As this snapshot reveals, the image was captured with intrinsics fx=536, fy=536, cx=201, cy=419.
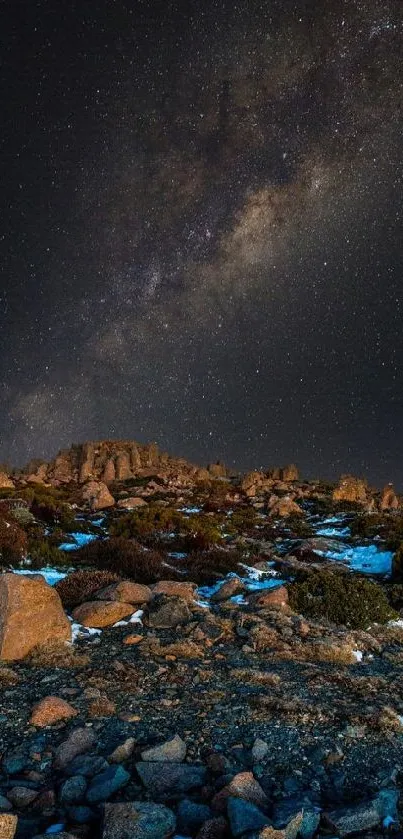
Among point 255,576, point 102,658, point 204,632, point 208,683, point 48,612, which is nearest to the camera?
point 208,683

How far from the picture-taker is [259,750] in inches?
203

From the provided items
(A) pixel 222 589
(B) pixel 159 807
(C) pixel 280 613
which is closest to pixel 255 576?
(A) pixel 222 589

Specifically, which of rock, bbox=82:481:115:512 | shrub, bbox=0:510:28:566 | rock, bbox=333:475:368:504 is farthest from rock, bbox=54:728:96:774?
rock, bbox=333:475:368:504

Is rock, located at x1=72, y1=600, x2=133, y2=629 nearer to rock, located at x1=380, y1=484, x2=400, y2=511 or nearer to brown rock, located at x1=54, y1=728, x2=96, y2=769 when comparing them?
brown rock, located at x1=54, y1=728, x2=96, y2=769

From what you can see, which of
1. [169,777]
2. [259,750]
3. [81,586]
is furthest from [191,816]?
[81,586]

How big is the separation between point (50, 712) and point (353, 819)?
11.4 ft

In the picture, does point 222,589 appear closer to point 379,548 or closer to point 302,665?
point 302,665

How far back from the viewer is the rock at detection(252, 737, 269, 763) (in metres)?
5.05

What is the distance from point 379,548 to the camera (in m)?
21.8

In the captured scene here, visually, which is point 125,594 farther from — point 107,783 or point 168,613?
point 107,783

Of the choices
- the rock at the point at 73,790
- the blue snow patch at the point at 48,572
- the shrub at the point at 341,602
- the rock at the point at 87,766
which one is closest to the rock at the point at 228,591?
the shrub at the point at 341,602

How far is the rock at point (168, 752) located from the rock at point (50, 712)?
1471 mm

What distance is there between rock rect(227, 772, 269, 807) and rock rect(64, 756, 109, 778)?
4.19 feet

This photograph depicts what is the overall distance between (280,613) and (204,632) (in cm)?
204
